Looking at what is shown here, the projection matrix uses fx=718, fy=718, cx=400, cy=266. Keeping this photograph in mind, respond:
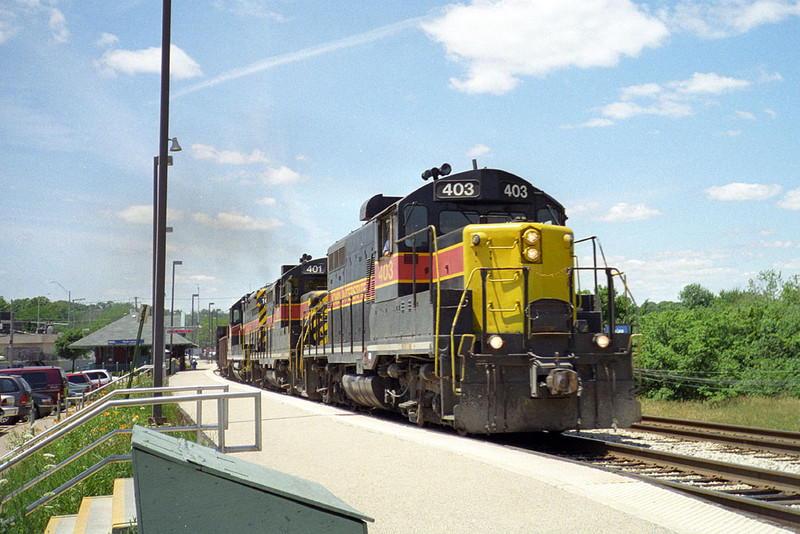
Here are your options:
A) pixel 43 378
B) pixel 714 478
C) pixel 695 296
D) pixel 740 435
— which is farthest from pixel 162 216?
pixel 695 296

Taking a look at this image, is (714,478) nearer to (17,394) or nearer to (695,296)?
(17,394)

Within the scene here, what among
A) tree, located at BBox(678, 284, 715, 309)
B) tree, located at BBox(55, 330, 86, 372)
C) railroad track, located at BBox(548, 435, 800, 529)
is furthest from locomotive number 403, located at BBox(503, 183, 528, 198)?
tree, located at BBox(55, 330, 86, 372)

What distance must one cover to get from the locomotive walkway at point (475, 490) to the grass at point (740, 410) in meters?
7.95

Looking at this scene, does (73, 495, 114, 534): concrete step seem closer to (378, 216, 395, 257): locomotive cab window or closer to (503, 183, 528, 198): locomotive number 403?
(378, 216, 395, 257): locomotive cab window

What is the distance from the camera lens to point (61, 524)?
19.9 feet

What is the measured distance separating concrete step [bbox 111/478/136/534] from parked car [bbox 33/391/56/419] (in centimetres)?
1687

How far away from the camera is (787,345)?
23125mm

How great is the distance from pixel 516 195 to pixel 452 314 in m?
2.80

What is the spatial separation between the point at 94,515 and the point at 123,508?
0.45m

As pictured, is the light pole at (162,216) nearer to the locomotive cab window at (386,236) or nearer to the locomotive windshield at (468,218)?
the locomotive cab window at (386,236)

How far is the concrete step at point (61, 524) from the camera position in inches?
229

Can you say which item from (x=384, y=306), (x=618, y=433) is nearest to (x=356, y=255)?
(x=384, y=306)

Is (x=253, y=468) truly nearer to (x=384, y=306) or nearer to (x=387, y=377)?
(x=384, y=306)

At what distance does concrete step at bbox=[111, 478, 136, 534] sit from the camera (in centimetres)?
503
